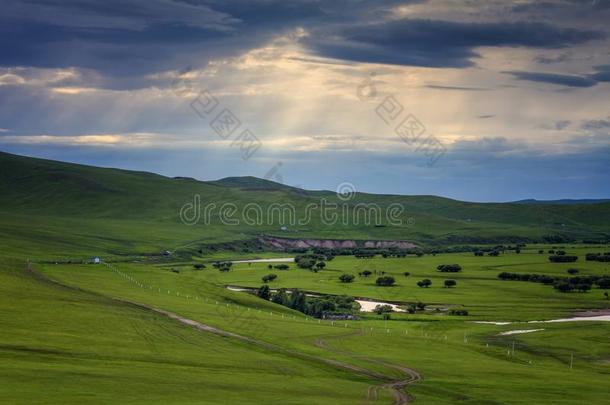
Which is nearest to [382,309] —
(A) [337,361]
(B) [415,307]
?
(B) [415,307]

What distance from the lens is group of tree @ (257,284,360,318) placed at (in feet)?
472

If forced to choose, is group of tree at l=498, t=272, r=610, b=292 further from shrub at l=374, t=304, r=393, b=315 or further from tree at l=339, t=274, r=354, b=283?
shrub at l=374, t=304, r=393, b=315

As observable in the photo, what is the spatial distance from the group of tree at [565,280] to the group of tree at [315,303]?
50122 millimetres

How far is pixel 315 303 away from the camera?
147m

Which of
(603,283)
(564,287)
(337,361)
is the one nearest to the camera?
(337,361)

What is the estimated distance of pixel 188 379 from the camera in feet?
225

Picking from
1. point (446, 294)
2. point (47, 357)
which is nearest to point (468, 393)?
point (47, 357)

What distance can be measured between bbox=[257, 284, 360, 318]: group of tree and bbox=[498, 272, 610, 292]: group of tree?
5012 centimetres

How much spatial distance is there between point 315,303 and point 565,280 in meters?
67.7

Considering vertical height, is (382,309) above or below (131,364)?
below

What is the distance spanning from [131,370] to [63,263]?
101 metres

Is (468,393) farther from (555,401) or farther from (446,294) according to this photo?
(446,294)

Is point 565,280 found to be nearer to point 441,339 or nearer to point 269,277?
point 269,277

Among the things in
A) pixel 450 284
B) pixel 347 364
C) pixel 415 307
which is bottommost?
pixel 347 364
